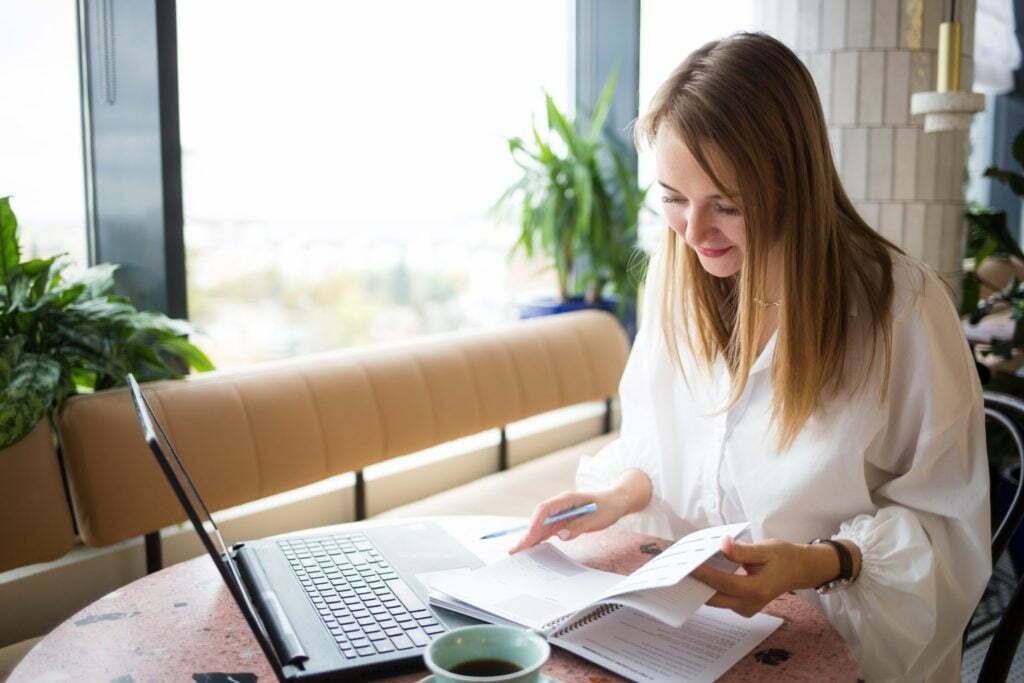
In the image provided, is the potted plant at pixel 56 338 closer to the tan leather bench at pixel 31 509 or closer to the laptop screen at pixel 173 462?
the tan leather bench at pixel 31 509

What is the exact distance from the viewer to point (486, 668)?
77 cm

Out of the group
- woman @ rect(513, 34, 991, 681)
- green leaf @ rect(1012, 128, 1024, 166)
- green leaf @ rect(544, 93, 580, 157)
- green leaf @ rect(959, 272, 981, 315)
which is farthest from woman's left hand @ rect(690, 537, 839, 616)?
green leaf @ rect(544, 93, 580, 157)

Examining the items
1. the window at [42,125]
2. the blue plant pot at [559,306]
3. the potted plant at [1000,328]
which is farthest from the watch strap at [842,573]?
the blue plant pot at [559,306]

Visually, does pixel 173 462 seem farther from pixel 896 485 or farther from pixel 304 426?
pixel 304 426

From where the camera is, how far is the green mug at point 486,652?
757 mm

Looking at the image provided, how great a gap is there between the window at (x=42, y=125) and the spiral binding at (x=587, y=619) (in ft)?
5.87

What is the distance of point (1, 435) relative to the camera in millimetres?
1660

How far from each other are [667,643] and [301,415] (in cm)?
140

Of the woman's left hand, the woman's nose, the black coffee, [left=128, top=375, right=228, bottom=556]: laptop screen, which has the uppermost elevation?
the woman's nose

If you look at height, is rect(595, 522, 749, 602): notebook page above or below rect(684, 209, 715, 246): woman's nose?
below

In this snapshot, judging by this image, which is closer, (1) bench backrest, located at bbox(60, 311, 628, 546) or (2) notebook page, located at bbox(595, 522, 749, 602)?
(2) notebook page, located at bbox(595, 522, 749, 602)

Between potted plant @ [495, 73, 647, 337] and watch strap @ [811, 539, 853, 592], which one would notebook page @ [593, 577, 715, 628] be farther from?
potted plant @ [495, 73, 647, 337]

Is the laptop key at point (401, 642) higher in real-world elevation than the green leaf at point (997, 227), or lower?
lower

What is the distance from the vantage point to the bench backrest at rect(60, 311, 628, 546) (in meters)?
1.88
